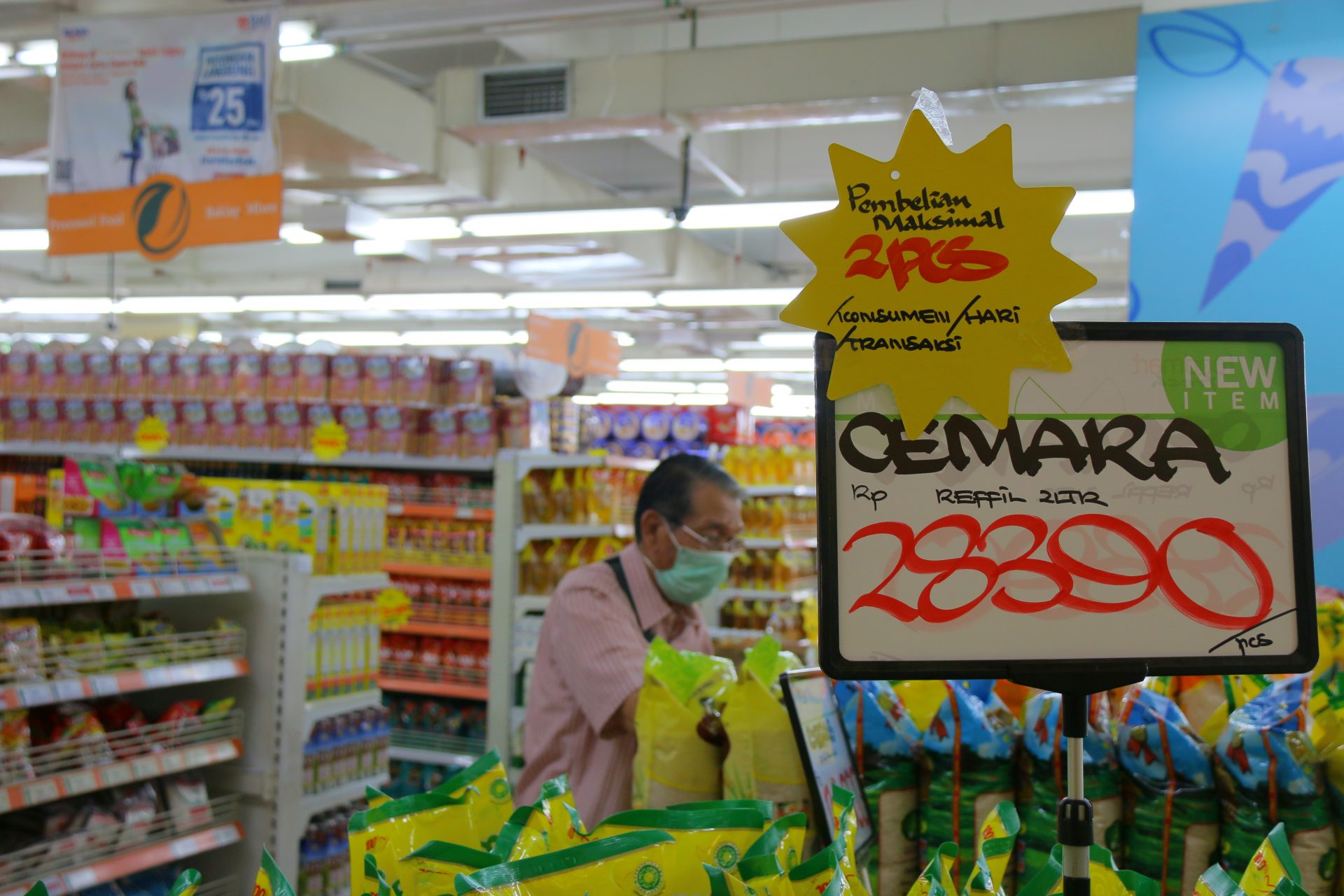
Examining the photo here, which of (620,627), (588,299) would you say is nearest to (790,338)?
(588,299)

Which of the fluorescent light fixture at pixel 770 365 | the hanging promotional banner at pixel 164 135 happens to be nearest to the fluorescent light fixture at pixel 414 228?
the hanging promotional banner at pixel 164 135

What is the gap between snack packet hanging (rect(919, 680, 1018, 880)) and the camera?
1.44m

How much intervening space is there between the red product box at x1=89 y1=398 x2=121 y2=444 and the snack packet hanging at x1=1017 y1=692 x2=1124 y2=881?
690cm

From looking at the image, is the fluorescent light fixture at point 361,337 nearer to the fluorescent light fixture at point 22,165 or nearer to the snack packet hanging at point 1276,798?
the fluorescent light fixture at point 22,165

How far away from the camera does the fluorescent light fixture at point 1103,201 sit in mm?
5547

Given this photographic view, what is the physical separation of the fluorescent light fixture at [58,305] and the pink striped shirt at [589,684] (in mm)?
12535

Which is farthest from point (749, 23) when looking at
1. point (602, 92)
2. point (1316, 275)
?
point (1316, 275)

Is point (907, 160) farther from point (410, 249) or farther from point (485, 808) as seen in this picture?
point (410, 249)

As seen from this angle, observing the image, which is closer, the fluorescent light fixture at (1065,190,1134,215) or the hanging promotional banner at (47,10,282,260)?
the hanging promotional banner at (47,10,282,260)

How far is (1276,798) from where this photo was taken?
4.35 ft

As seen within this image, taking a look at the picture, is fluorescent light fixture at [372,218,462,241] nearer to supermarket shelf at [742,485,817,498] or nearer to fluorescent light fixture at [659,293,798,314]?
supermarket shelf at [742,485,817,498]

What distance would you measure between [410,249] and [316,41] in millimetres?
3423

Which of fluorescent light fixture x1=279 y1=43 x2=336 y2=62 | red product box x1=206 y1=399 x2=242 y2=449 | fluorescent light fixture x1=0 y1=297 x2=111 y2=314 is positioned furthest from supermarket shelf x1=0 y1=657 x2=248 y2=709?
fluorescent light fixture x1=0 y1=297 x2=111 y2=314

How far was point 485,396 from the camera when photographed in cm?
641
